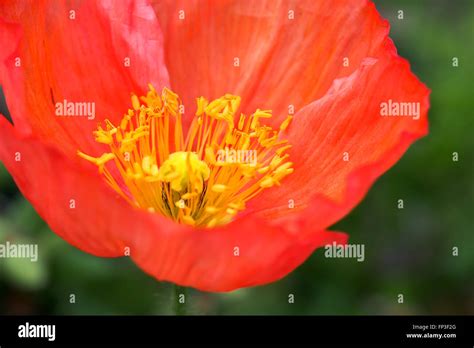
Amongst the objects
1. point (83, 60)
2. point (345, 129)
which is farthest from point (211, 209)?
point (83, 60)

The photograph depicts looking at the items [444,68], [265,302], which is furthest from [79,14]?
[444,68]

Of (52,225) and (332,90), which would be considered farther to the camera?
(332,90)

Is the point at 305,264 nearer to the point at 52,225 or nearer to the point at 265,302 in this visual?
the point at 265,302

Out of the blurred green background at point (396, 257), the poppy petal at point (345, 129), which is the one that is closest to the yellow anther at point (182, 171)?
the poppy petal at point (345, 129)

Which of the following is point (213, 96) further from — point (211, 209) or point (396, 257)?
point (396, 257)

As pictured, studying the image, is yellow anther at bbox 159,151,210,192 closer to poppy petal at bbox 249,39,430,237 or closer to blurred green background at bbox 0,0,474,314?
poppy petal at bbox 249,39,430,237

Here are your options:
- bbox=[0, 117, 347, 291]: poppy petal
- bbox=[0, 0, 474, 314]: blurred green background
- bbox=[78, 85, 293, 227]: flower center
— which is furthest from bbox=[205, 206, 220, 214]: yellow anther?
bbox=[0, 0, 474, 314]: blurred green background
